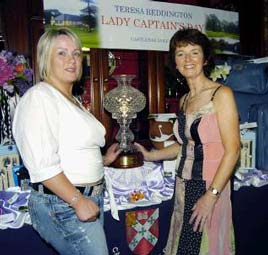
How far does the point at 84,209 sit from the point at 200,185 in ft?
1.80

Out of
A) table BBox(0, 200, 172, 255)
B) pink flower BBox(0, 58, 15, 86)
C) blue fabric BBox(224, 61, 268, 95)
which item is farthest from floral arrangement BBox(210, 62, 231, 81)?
pink flower BBox(0, 58, 15, 86)

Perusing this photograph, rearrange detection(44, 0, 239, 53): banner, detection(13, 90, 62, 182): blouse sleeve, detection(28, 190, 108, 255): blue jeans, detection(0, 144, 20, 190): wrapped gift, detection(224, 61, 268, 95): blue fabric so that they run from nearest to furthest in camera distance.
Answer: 1. detection(13, 90, 62, 182): blouse sleeve
2. detection(28, 190, 108, 255): blue jeans
3. detection(0, 144, 20, 190): wrapped gift
4. detection(44, 0, 239, 53): banner
5. detection(224, 61, 268, 95): blue fabric

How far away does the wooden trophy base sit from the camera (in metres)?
1.75

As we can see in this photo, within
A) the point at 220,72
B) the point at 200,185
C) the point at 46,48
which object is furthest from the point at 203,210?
the point at 220,72

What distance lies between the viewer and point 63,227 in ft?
3.53

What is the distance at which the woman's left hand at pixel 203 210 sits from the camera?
1.31 metres

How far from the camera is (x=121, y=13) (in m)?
2.31

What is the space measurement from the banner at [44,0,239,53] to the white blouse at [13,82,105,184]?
117 cm

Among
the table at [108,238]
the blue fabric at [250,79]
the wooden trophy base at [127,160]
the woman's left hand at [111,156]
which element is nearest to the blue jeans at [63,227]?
the table at [108,238]

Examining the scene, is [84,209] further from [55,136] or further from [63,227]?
[55,136]

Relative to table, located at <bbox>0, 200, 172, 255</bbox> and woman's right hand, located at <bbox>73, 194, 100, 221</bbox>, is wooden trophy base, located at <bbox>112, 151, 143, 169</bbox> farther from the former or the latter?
woman's right hand, located at <bbox>73, 194, 100, 221</bbox>

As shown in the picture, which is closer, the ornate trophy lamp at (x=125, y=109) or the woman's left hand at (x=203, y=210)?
the woman's left hand at (x=203, y=210)

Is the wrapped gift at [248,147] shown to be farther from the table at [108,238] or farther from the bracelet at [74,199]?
the bracelet at [74,199]

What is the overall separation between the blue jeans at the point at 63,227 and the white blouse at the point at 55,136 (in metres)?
0.10
